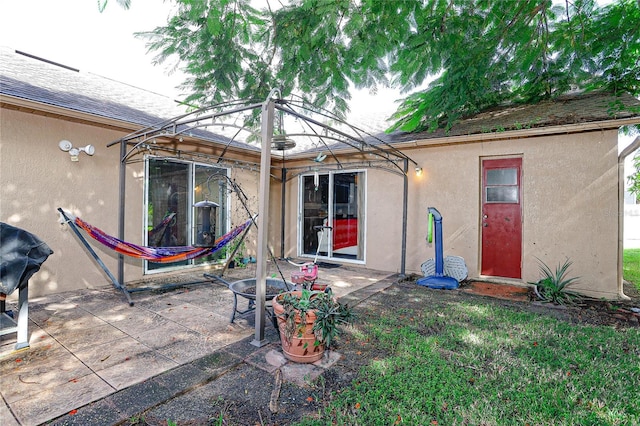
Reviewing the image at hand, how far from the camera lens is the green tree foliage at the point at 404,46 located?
369cm

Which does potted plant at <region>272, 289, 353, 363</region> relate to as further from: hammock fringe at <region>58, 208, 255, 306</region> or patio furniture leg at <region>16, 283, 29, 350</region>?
patio furniture leg at <region>16, 283, 29, 350</region>

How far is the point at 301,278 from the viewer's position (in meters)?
3.62

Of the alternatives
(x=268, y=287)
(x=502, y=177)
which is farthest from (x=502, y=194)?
(x=268, y=287)

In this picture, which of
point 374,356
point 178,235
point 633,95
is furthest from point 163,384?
point 633,95

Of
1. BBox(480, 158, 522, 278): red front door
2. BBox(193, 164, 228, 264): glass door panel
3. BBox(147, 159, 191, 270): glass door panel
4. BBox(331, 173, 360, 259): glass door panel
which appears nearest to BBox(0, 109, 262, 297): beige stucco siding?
BBox(147, 159, 191, 270): glass door panel

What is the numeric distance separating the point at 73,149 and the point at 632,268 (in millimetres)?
10566

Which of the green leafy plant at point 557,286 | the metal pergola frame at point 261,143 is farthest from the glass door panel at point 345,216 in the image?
the green leafy plant at point 557,286

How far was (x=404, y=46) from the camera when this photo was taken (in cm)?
420

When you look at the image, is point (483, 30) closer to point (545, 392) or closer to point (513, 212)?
point (513, 212)

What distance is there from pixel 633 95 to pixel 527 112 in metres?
1.43

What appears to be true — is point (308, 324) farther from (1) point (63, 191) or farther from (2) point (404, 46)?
(1) point (63, 191)

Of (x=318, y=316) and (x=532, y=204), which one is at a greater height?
(x=532, y=204)

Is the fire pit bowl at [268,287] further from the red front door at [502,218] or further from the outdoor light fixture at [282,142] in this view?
the red front door at [502,218]

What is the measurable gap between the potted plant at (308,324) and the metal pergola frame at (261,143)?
1.27ft
